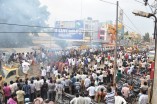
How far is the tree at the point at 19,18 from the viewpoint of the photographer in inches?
1727

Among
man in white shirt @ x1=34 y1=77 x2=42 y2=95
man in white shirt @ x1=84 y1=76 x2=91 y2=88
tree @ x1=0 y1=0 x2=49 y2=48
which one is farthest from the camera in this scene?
tree @ x1=0 y1=0 x2=49 y2=48

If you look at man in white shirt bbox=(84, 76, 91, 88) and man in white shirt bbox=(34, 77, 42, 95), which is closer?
man in white shirt bbox=(34, 77, 42, 95)

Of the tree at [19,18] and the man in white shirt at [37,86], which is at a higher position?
the tree at [19,18]

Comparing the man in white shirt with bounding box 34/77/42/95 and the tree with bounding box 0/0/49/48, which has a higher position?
the tree with bounding box 0/0/49/48

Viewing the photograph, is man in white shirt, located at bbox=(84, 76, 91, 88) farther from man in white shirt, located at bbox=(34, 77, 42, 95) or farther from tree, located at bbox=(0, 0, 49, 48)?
tree, located at bbox=(0, 0, 49, 48)

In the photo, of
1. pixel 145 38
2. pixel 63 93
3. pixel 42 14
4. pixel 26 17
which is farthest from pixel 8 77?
pixel 145 38

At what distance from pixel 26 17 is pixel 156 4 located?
3383 centimetres

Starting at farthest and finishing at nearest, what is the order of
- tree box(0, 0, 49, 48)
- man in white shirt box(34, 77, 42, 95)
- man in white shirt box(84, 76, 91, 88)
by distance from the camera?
tree box(0, 0, 49, 48) < man in white shirt box(84, 76, 91, 88) < man in white shirt box(34, 77, 42, 95)

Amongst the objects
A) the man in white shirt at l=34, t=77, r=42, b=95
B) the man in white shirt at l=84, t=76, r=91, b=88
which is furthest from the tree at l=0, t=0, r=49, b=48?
the man in white shirt at l=34, t=77, r=42, b=95

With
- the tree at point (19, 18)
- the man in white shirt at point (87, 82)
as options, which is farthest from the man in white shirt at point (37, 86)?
the tree at point (19, 18)

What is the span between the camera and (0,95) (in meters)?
12.8

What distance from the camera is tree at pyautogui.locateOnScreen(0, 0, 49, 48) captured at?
43875 mm

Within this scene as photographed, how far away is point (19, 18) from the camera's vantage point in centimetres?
4578

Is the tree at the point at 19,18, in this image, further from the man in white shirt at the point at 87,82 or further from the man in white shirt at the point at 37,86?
the man in white shirt at the point at 37,86
